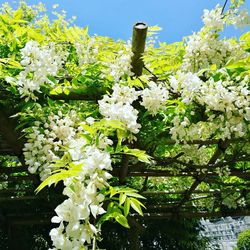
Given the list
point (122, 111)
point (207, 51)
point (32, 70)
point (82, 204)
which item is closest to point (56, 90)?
point (32, 70)

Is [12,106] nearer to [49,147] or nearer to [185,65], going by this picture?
[49,147]

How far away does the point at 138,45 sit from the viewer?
7.09ft

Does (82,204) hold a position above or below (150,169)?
below

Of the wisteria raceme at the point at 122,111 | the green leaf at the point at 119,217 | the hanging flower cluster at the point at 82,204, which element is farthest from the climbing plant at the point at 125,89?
the green leaf at the point at 119,217

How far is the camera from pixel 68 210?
120 cm

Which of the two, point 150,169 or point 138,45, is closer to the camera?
point 138,45

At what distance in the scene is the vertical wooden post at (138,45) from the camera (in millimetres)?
2021

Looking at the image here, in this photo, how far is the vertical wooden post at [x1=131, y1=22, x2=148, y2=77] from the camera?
2.02 m

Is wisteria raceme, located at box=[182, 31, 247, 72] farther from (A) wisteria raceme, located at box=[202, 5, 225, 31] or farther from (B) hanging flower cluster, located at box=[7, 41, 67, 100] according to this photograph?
(B) hanging flower cluster, located at box=[7, 41, 67, 100]

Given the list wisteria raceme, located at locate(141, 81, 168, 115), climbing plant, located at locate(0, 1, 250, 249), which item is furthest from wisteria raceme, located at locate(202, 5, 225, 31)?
wisteria raceme, located at locate(141, 81, 168, 115)

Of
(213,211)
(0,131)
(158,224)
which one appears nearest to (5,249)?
(158,224)

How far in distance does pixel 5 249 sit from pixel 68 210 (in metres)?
4.11

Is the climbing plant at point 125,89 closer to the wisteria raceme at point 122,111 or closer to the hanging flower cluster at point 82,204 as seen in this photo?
the wisteria raceme at point 122,111

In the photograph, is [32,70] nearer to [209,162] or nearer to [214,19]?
[214,19]
